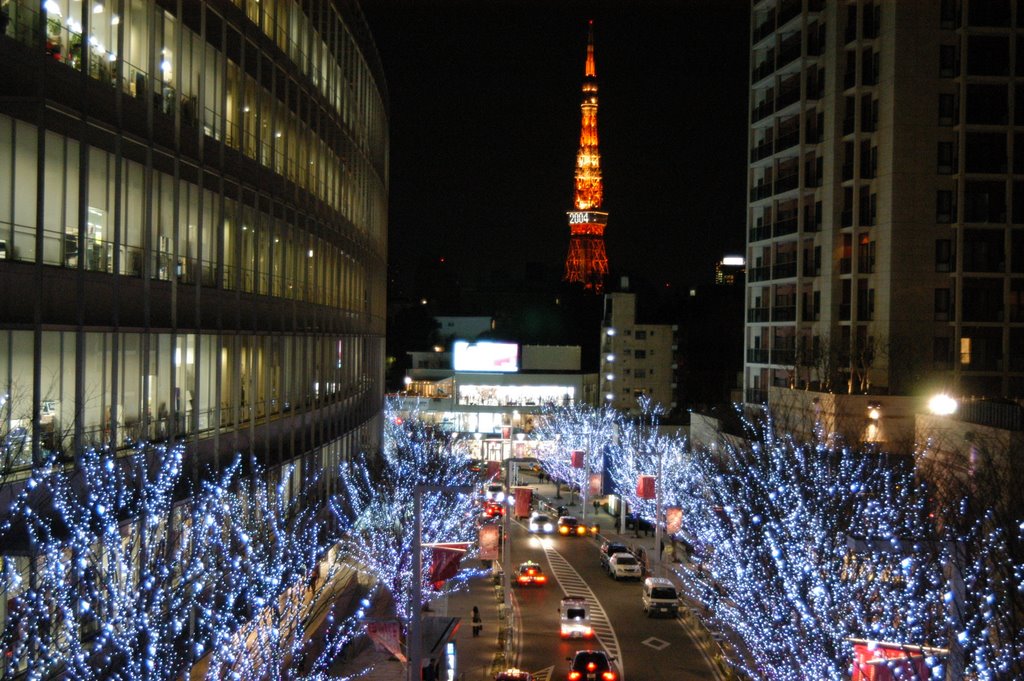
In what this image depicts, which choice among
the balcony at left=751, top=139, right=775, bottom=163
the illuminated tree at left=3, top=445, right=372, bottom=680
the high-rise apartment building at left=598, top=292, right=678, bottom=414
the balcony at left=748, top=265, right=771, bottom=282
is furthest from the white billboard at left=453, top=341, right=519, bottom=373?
the illuminated tree at left=3, top=445, right=372, bottom=680

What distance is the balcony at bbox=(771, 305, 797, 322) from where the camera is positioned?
45.1 metres

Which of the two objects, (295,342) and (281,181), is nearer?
(281,181)

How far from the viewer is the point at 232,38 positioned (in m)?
19.2

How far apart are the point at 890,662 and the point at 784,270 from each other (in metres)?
35.5

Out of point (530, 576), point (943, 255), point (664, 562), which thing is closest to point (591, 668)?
point (530, 576)

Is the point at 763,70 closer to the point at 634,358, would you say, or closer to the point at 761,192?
the point at 761,192

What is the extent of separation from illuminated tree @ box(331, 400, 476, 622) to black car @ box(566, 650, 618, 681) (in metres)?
4.07

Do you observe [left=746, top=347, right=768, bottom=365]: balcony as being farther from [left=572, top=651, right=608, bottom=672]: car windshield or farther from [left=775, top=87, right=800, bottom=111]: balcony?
[left=572, top=651, right=608, bottom=672]: car windshield

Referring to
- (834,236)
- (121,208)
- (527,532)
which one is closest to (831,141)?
(834,236)

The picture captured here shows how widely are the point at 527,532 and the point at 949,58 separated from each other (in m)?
28.1

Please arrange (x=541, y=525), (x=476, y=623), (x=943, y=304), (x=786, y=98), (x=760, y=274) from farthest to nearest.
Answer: (x=760, y=274) → (x=541, y=525) → (x=786, y=98) → (x=943, y=304) → (x=476, y=623)

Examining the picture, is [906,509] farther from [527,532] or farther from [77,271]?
[527,532]

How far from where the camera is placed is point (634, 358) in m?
77.1

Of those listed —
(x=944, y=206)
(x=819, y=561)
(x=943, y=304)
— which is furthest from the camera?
(x=944, y=206)
